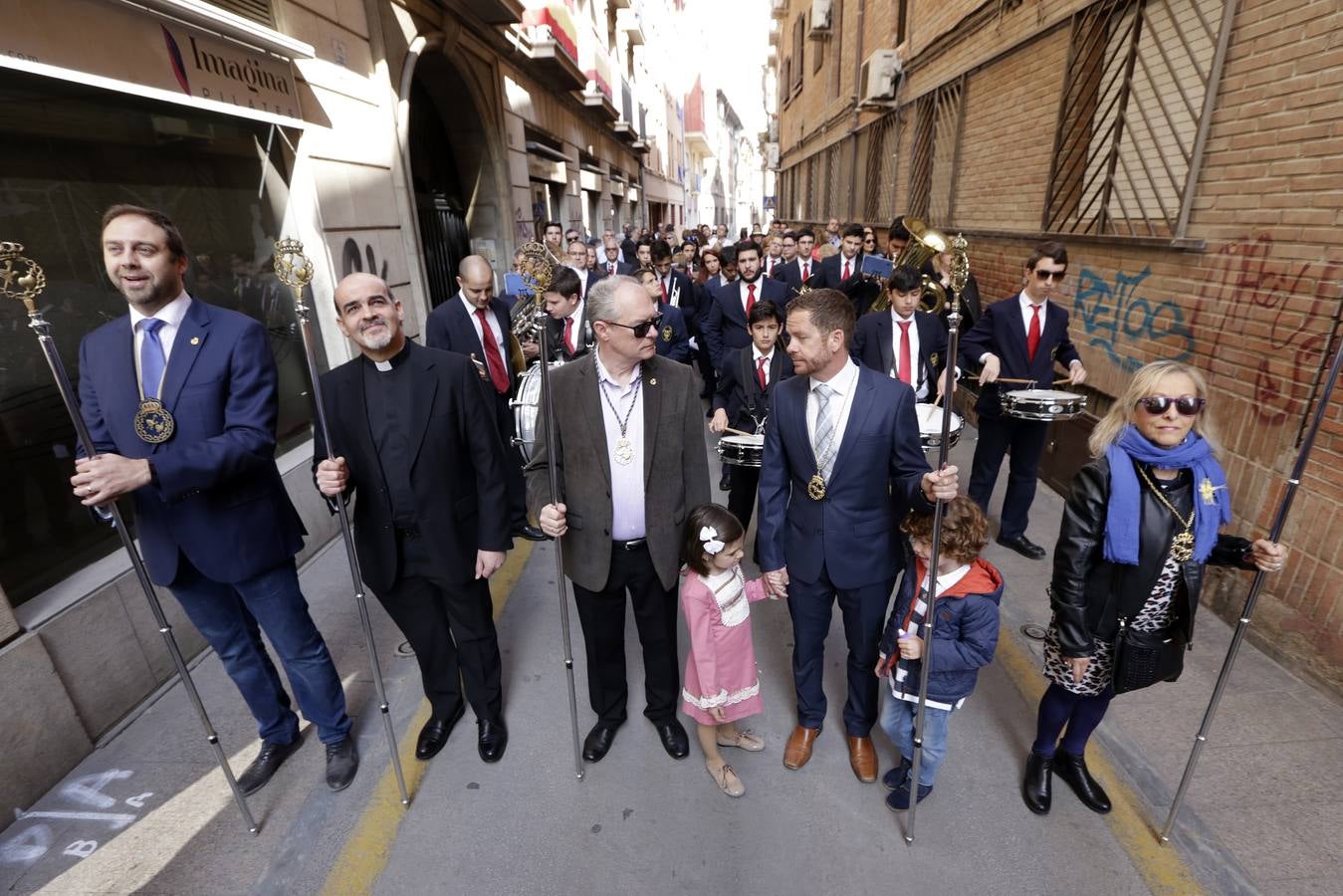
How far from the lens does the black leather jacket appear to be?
7.69 ft

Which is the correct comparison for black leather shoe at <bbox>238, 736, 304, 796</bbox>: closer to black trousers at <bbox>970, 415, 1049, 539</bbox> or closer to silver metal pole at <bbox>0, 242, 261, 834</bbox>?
silver metal pole at <bbox>0, 242, 261, 834</bbox>

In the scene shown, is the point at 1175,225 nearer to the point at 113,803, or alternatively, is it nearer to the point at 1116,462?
the point at 1116,462

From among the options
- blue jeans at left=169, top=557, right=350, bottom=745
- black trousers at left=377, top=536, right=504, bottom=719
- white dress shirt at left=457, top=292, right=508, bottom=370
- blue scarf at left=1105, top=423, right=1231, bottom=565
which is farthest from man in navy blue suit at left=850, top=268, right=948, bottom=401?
blue jeans at left=169, top=557, right=350, bottom=745

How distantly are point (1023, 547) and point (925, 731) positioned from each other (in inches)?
113

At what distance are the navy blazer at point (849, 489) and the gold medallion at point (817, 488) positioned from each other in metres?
0.02

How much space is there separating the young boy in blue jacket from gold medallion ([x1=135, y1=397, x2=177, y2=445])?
9.99 feet

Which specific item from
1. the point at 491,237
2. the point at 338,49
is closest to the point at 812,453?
the point at 338,49

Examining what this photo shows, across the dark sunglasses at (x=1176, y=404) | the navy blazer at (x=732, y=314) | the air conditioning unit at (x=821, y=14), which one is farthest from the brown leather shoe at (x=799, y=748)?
the air conditioning unit at (x=821, y=14)

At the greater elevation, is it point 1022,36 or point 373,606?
point 1022,36

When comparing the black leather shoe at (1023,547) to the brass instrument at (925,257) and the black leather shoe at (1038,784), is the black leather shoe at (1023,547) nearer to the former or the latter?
the brass instrument at (925,257)

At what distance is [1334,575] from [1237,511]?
0.73 metres

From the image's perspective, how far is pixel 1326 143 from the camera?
11.4 ft

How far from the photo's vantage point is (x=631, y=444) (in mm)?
2818

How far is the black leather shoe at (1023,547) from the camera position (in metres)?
4.96
